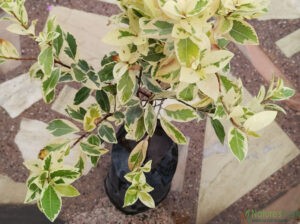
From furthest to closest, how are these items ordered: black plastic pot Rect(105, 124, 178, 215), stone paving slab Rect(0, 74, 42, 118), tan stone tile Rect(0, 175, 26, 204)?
stone paving slab Rect(0, 74, 42, 118) < tan stone tile Rect(0, 175, 26, 204) < black plastic pot Rect(105, 124, 178, 215)

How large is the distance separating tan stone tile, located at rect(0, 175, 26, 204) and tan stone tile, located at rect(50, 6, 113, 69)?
649mm

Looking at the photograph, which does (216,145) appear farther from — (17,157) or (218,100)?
(218,100)

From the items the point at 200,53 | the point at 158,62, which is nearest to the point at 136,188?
the point at 158,62

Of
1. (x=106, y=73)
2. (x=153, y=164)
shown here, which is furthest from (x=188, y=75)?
(x=153, y=164)

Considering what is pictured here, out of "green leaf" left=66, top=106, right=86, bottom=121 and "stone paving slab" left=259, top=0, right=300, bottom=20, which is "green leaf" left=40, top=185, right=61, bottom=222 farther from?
"stone paving slab" left=259, top=0, right=300, bottom=20

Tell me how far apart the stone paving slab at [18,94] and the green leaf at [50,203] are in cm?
115

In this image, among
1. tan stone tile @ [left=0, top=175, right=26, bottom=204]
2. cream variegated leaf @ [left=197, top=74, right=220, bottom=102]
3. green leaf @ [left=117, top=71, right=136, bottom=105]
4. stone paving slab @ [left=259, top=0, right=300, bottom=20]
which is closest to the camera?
cream variegated leaf @ [left=197, top=74, right=220, bottom=102]

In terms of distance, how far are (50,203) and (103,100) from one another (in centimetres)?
37

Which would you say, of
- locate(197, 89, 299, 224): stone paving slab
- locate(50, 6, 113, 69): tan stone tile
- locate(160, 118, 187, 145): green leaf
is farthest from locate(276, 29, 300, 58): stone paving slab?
locate(160, 118, 187, 145): green leaf

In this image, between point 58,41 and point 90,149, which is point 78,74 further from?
point 90,149

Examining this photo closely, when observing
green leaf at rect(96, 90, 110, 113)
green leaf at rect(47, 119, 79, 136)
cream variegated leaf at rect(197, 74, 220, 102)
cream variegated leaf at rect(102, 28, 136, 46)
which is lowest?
green leaf at rect(47, 119, 79, 136)

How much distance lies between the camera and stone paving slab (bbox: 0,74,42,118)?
1.97 m

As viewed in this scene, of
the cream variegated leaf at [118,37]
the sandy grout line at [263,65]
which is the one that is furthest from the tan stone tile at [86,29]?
the cream variegated leaf at [118,37]

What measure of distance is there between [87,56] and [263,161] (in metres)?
0.95
